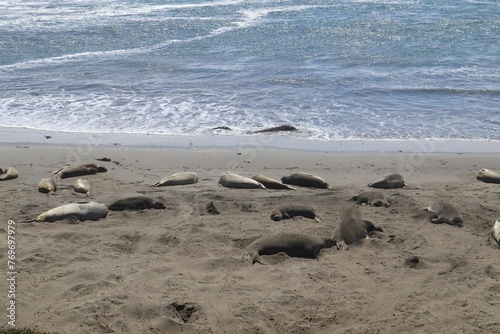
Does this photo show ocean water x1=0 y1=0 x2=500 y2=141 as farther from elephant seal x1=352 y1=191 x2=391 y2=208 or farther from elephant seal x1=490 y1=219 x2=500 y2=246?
elephant seal x1=490 y1=219 x2=500 y2=246

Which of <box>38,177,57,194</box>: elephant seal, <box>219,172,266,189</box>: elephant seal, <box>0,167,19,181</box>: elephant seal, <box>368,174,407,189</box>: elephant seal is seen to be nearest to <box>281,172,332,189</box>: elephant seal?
<box>219,172,266,189</box>: elephant seal

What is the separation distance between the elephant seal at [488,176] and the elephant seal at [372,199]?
181cm

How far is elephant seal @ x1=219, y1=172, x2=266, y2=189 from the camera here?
8695mm

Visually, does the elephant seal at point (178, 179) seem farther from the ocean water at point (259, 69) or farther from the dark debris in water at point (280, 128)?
the dark debris in water at point (280, 128)

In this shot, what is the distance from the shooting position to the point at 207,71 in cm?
1620

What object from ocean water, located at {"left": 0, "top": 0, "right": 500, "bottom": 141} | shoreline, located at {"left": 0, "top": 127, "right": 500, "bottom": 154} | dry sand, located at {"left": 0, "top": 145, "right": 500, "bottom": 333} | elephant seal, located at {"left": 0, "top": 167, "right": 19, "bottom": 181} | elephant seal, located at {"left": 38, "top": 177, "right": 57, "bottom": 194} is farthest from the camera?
ocean water, located at {"left": 0, "top": 0, "right": 500, "bottom": 141}

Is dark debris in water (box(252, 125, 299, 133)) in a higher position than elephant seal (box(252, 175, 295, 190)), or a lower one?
lower

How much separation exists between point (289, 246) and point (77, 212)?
252 cm

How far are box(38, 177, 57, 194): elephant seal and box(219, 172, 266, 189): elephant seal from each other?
217 centimetres

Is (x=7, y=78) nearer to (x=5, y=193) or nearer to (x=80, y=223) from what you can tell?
(x=5, y=193)

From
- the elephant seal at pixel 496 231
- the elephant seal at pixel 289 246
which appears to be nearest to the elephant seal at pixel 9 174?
the elephant seal at pixel 289 246

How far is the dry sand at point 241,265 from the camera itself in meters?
5.37

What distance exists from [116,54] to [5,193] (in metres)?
10.8

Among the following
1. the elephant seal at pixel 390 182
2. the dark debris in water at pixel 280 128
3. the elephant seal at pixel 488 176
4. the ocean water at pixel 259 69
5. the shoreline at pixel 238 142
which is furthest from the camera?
the ocean water at pixel 259 69
